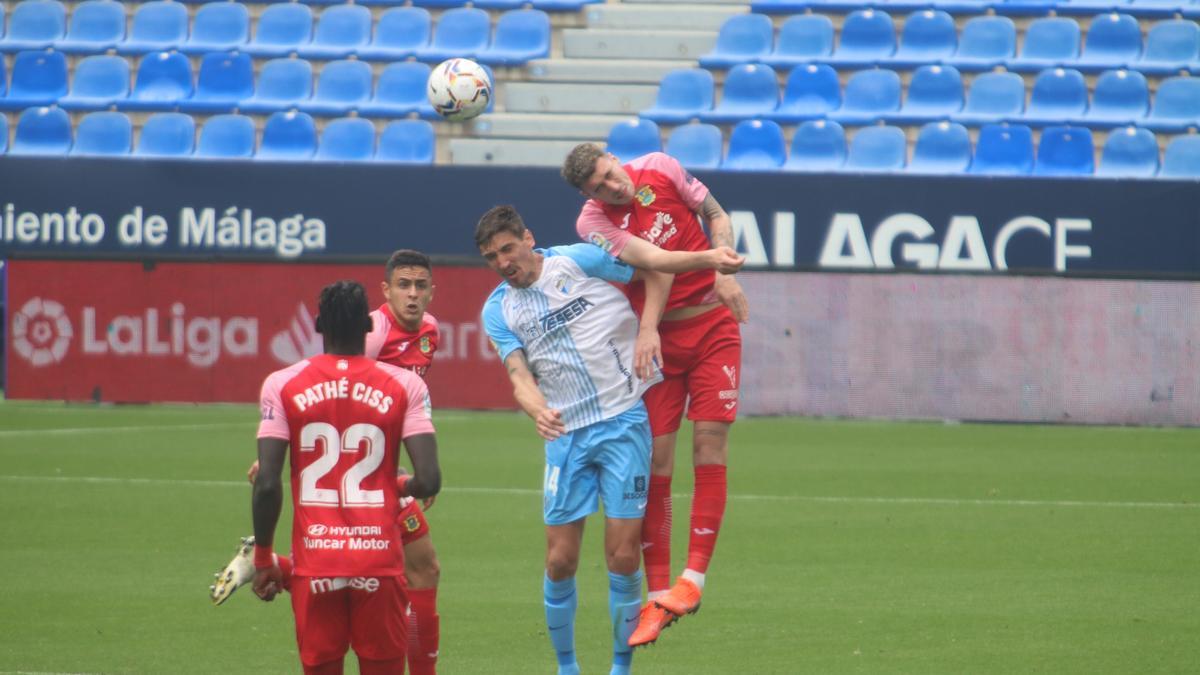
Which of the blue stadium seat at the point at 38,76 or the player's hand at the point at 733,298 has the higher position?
the blue stadium seat at the point at 38,76

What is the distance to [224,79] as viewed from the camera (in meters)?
23.8

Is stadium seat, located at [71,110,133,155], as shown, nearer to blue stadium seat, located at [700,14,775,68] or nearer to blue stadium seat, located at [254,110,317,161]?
blue stadium seat, located at [254,110,317,161]

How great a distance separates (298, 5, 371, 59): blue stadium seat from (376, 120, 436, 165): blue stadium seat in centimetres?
238

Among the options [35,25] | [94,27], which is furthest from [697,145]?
[35,25]

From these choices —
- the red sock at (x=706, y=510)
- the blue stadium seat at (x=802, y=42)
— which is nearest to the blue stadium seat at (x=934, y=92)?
the blue stadium seat at (x=802, y=42)

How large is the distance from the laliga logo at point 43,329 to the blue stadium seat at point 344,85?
5.39 m

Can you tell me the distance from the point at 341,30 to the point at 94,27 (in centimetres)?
362

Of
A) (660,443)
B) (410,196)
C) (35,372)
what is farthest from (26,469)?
(660,443)

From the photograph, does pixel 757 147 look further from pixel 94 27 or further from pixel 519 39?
pixel 94 27

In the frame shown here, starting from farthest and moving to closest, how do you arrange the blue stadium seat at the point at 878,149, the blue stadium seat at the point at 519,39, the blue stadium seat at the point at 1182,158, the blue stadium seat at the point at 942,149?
the blue stadium seat at the point at 519,39 < the blue stadium seat at the point at 878,149 < the blue stadium seat at the point at 942,149 < the blue stadium seat at the point at 1182,158

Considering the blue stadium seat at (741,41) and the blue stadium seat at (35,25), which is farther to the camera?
the blue stadium seat at (35,25)

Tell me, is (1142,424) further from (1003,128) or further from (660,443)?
(660,443)

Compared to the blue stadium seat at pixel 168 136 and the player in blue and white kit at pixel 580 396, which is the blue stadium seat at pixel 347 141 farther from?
the player in blue and white kit at pixel 580 396

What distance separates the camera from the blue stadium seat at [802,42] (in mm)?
22906
